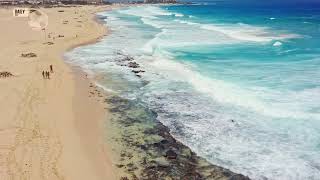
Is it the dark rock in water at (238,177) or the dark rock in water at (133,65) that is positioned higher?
the dark rock in water at (238,177)

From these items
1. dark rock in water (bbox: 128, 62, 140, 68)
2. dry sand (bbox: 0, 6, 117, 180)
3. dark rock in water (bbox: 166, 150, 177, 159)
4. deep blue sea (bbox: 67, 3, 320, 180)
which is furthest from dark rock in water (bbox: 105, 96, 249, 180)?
dark rock in water (bbox: 128, 62, 140, 68)

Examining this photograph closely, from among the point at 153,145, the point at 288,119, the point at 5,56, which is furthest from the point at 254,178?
the point at 5,56

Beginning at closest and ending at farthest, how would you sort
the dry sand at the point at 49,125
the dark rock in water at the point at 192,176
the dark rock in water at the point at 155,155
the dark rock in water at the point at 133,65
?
the dark rock in water at the point at 192,176, the dark rock in water at the point at 155,155, the dry sand at the point at 49,125, the dark rock in water at the point at 133,65

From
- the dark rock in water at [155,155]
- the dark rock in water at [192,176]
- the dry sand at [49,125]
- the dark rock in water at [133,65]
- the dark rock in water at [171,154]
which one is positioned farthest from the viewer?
the dark rock in water at [133,65]

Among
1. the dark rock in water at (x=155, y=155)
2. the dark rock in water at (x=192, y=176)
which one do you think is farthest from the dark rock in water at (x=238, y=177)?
the dark rock in water at (x=192, y=176)

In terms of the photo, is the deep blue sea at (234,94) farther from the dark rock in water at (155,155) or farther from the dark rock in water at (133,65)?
the dark rock in water at (133,65)

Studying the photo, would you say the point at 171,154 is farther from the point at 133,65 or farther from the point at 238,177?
the point at 133,65
